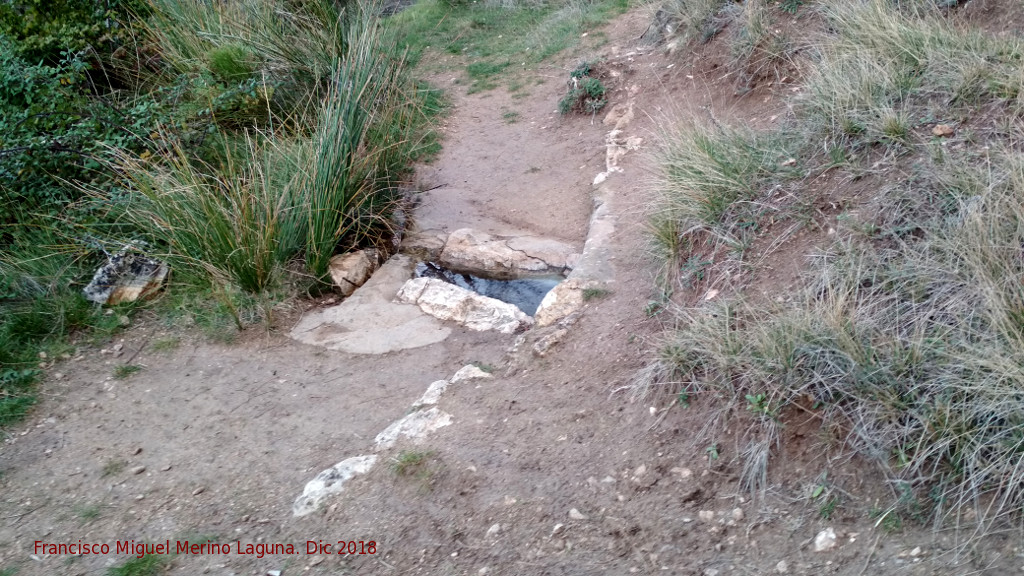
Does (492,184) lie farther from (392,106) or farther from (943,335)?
(943,335)

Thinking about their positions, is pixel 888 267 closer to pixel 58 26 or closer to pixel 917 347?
pixel 917 347

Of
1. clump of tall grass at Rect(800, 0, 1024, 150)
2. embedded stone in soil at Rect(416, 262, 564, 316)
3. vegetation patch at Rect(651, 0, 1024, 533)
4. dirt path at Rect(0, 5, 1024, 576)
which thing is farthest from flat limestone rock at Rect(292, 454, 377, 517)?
clump of tall grass at Rect(800, 0, 1024, 150)

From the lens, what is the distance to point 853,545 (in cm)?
230

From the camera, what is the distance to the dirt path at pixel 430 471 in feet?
8.27

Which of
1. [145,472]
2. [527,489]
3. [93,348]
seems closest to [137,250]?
[93,348]

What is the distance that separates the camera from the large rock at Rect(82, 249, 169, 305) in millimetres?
4852

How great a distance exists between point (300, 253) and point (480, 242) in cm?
127

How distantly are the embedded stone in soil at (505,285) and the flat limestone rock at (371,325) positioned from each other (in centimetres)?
41

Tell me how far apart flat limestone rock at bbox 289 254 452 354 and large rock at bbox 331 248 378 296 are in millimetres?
119

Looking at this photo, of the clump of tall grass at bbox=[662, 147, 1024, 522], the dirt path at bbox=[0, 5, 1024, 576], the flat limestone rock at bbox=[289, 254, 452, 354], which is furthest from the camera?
the flat limestone rock at bbox=[289, 254, 452, 354]

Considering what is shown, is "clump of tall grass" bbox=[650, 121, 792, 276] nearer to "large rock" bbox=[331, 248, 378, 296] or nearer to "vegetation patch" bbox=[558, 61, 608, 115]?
"large rock" bbox=[331, 248, 378, 296]

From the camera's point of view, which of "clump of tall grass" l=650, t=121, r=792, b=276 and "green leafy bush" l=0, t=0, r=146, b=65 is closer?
"clump of tall grass" l=650, t=121, r=792, b=276

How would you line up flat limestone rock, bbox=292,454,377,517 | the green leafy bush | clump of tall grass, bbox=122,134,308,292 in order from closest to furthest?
flat limestone rock, bbox=292,454,377,517 → clump of tall grass, bbox=122,134,308,292 → the green leafy bush

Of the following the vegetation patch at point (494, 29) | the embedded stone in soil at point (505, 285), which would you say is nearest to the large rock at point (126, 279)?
the embedded stone in soil at point (505, 285)
